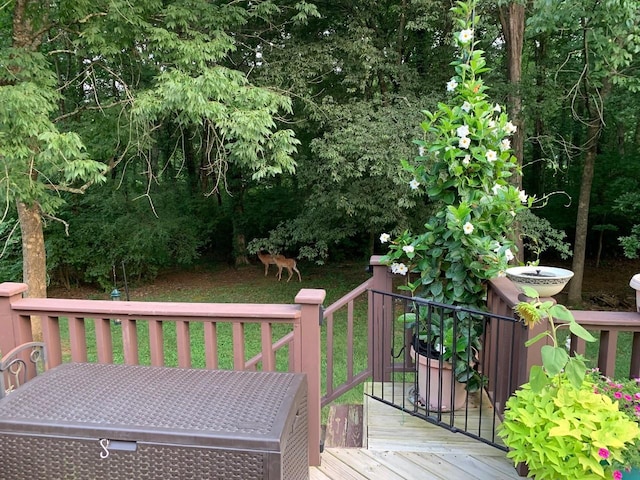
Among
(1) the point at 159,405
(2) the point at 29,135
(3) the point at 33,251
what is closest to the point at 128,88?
(2) the point at 29,135

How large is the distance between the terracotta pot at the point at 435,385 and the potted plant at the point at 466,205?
75 mm

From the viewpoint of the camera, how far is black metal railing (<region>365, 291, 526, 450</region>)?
2268 millimetres

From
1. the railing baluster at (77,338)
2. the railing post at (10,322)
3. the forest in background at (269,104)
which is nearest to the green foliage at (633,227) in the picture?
the forest in background at (269,104)

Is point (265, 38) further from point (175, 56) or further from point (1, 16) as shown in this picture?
point (1, 16)

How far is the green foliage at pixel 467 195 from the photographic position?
2.34 m

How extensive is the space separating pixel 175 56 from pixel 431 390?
13.9 feet

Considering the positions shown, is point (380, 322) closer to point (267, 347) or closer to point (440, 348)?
point (440, 348)

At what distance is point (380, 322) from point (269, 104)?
3.12 metres

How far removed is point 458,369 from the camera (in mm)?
2385

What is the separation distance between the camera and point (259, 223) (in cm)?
1062

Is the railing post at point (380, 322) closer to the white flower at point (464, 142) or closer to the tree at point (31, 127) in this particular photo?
the white flower at point (464, 142)

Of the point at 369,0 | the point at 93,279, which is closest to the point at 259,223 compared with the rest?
the point at 93,279

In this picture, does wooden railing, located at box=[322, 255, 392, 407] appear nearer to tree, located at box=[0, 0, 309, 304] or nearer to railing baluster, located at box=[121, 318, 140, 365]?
railing baluster, located at box=[121, 318, 140, 365]

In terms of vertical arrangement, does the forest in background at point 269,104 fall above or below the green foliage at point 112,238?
above
